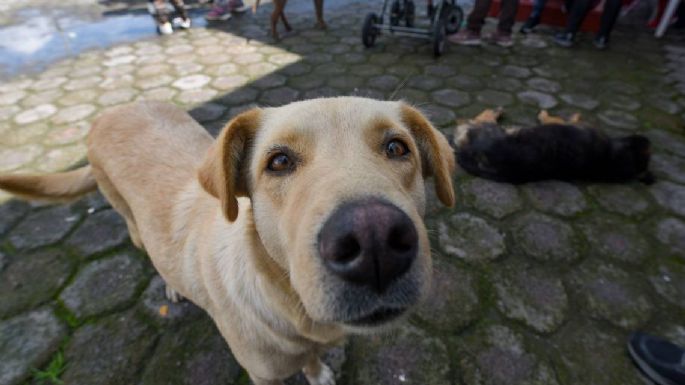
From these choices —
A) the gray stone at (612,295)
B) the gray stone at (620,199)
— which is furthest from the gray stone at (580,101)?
the gray stone at (612,295)

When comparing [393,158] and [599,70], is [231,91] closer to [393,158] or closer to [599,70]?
[393,158]

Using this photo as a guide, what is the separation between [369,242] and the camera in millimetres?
1083

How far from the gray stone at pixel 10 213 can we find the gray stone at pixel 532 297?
4871mm

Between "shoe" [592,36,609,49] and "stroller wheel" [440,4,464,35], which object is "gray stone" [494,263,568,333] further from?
"shoe" [592,36,609,49]

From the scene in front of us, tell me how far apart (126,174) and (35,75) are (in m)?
6.67

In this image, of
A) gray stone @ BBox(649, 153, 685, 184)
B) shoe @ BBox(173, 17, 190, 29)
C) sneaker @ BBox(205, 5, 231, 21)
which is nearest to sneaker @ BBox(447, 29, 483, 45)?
gray stone @ BBox(649, 153, 685, 184)

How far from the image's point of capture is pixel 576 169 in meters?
3.93

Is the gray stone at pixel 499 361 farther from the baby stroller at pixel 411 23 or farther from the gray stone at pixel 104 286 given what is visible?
the baby stroller at pixel 411 23

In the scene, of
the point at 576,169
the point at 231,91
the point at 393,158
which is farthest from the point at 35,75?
the point at 576,169

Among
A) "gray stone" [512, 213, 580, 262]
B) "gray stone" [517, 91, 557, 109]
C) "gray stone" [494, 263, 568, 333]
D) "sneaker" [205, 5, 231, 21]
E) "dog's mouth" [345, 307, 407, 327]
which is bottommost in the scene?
"gray stone" [494, 263, 568, 333]

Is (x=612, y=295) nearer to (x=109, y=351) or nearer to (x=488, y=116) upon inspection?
(x=488, y=116)

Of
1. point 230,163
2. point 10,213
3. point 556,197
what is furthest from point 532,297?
point 10,213

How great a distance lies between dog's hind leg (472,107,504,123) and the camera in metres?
4.73

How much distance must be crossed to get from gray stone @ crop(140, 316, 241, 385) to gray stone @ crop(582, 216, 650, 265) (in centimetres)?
336
